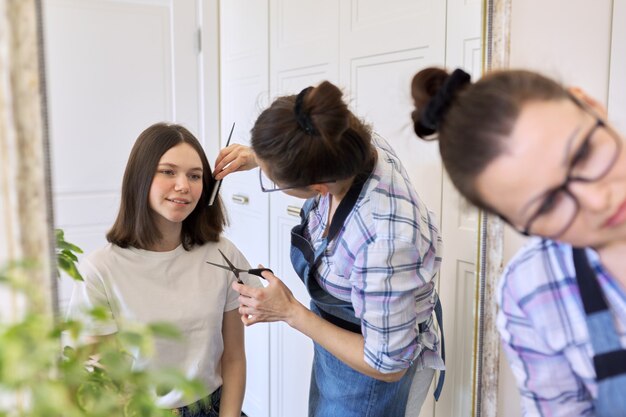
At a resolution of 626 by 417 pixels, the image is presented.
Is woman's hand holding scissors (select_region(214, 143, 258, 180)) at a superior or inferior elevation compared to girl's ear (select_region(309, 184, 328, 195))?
superior

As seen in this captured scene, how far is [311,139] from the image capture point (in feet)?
3.46

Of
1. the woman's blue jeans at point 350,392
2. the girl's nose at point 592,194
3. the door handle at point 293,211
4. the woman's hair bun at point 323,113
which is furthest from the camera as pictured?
the door handle at point 293,211

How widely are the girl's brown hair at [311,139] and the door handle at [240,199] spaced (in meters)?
0.13

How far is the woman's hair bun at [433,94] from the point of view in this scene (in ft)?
2.65

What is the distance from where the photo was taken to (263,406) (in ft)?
4.25

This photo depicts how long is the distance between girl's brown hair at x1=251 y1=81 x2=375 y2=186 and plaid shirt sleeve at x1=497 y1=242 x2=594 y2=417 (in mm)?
377

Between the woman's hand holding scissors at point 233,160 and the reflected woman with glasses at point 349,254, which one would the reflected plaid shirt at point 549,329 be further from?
the woman's hand holding scissors at point 233,160

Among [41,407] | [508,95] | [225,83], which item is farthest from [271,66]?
[41,407]

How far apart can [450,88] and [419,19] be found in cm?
58

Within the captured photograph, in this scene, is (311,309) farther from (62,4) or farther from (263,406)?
(62,4)

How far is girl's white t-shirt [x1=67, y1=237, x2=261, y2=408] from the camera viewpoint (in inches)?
39.3

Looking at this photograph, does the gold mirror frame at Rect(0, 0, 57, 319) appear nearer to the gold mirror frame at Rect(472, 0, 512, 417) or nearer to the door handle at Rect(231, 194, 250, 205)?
the door handle at Rect(231, 194, 250, 205)

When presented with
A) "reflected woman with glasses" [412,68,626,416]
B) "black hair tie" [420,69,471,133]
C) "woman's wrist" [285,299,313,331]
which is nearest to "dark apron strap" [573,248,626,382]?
"reflected woman with glasses" [412,68,626,416]

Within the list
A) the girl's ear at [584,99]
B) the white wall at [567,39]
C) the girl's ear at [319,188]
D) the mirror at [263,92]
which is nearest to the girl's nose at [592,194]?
the girl's ear at [584,99]
